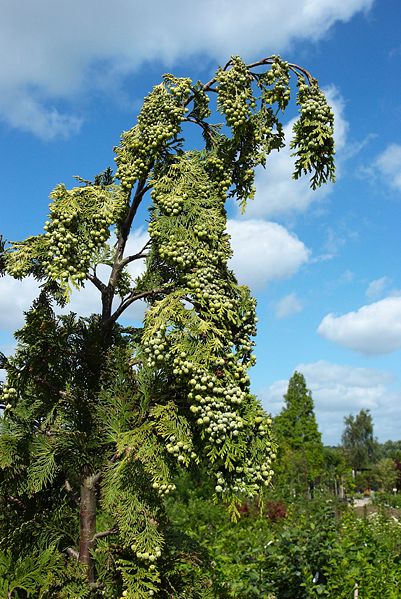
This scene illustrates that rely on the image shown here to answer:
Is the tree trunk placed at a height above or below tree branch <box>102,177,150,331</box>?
below

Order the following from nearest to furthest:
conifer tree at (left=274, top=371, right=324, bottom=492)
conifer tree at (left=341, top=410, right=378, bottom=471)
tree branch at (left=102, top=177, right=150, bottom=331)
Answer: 1. tree branch at (left=102, top=177, right=150, bottom=331)
2. conifer tree at (left=274, top=371, right=324, bottom=492)
3. conifer tree at (left=341, top=410, right=378, bottom=471)

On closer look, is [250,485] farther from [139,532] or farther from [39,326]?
[39,326]

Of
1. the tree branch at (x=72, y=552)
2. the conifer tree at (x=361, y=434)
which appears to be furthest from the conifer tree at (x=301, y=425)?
the conifer tree at (x=361, y=434)

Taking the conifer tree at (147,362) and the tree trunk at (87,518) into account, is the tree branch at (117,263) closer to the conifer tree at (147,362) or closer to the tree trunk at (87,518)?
the conifer tree at (147,362)

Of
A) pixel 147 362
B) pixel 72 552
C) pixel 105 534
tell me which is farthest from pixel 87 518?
pixel 147 362

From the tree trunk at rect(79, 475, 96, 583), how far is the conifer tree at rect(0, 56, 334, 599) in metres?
0.01

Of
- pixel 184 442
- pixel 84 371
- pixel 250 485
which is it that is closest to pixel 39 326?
pixel 84 371

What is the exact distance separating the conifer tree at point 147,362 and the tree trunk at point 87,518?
0.01 meters

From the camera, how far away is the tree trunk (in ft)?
12.2

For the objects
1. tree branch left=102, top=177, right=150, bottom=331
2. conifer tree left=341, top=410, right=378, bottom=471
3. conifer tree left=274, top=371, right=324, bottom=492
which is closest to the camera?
tree branch left=102, top=177, right=150, bottom=331

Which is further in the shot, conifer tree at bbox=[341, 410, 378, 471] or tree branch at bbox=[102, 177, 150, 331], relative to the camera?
conifer tree at bbox=[341, 410, 378, 471]

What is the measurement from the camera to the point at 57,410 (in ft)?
12.8

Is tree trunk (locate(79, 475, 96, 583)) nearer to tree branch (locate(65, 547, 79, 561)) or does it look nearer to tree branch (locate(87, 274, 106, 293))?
tree branch (locate(65, 547, 79, 561))

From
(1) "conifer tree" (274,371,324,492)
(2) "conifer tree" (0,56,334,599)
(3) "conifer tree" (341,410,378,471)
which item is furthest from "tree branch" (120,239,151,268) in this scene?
(3) "conifer tree" (341,410,378,471)
